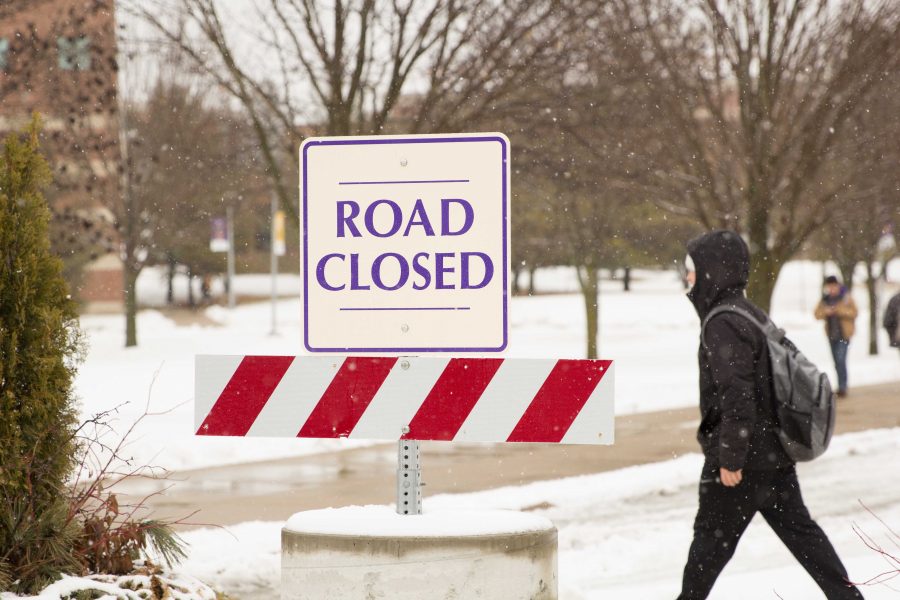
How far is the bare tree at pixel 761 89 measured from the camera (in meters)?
12.6

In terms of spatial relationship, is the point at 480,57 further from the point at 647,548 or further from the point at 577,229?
the point at 577,229

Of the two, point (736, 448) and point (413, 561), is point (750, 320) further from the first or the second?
point (413, 561)

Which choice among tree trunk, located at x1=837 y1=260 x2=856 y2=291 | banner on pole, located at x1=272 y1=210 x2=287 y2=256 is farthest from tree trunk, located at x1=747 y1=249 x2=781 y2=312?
banner on pole, located at x1=272 y1=210 x2=287 y2=256

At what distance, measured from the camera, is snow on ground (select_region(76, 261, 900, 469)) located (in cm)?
1272

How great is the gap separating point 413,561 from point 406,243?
959mm

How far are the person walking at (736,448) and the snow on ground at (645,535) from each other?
0.72 metres

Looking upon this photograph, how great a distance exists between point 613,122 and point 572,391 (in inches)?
424

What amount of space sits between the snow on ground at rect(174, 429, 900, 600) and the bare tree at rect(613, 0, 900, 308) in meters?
3.15

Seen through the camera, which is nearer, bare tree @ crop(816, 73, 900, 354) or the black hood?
the black hood

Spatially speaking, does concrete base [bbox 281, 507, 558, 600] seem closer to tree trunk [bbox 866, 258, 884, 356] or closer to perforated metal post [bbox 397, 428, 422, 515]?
perforated metal post [bbox 397, 428, 422, 515]

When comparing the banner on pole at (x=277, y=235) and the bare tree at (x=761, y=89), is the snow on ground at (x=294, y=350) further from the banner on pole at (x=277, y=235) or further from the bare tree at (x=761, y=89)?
the bare tree at (x=761, y=89)

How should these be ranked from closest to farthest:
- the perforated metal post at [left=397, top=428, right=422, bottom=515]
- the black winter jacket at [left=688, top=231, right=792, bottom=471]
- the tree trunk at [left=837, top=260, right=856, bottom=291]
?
the perforated metal post at [left=397, top=428, right=422, bottom=515] < the black winter jacket at [left=688, top=231, right=792, bottom=471] < the tree trunk at [left=837, top=260, right=856, bottom=291]

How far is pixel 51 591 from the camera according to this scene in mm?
4438

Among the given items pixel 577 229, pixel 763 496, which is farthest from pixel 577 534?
pixel 577 229
